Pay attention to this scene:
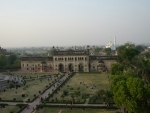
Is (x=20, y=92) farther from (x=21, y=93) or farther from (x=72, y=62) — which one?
(x=72, y=62)

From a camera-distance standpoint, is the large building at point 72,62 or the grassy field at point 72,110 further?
the large building at point 72,62

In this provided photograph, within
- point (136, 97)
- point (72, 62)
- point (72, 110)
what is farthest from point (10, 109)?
point (72, 62)

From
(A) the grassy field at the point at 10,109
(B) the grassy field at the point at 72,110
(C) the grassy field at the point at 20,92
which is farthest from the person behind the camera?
(C) the grassy field at the point at 20,92

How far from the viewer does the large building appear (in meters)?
82.9

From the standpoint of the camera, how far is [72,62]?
8338cm

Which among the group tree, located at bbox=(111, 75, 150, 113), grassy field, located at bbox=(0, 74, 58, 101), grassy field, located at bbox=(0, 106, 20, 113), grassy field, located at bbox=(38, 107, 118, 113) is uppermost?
tree, located at bbox=(111, 75, 150, 113)

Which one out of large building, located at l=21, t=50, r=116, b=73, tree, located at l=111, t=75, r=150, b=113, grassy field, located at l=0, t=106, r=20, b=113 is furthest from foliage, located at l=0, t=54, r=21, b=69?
tree, located at l=111, t=75, r=150, b=113

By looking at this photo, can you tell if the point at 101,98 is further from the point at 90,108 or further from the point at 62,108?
the point at 62,108

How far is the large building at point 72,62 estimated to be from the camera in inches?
3265

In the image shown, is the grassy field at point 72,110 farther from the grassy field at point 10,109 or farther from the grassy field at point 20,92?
the grassy field at point 20,92

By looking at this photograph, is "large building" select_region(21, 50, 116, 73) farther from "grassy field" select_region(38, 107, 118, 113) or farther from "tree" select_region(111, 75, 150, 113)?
"tree" select_region(111, 75, 150, 113)

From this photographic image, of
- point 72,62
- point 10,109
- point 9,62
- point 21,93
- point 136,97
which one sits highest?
point 72,62

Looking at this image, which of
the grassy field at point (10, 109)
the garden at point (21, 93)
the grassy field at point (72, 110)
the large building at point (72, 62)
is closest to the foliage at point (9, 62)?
the large building at point (72, 62)

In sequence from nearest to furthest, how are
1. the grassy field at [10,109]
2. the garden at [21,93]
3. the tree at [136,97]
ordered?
the tree at [136,97] < the grassy field at [10,109] < the garden at [21,93]
